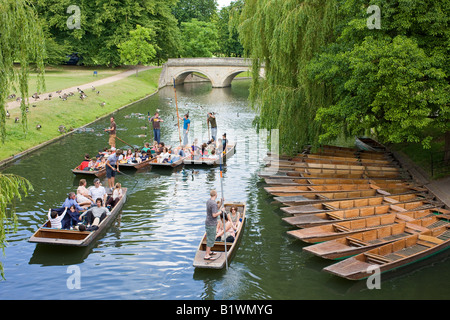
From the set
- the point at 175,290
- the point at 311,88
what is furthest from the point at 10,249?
the point at 311,88

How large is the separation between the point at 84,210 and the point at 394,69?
12.4m

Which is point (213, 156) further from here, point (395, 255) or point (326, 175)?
point (395, 255)

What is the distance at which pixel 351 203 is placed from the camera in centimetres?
1709

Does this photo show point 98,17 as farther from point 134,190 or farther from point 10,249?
point 10,249

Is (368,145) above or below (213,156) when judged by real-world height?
above

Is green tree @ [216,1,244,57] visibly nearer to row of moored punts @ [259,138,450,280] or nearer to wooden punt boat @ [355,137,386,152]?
wooden punt boat @ [355,137,386,152]

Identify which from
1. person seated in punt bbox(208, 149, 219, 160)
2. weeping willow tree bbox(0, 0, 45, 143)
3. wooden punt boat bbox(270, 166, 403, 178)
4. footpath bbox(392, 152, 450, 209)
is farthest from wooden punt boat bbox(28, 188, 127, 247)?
footpath bbox(392, 152, 450, 209)

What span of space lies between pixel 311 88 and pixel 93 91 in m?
29.7

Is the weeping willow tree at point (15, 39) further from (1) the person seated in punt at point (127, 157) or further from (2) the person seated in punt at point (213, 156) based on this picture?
(2) the person seated in punt at point (213, 156)

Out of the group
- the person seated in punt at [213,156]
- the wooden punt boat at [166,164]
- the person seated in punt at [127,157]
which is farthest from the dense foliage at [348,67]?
the person seated in punt at [127,157]

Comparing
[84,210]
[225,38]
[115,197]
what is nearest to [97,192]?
[115,197]

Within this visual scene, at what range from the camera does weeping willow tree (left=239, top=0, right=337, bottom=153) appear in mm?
20953

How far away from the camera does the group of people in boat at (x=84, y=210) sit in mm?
15344

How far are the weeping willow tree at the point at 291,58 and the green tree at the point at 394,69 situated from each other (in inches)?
56.0
